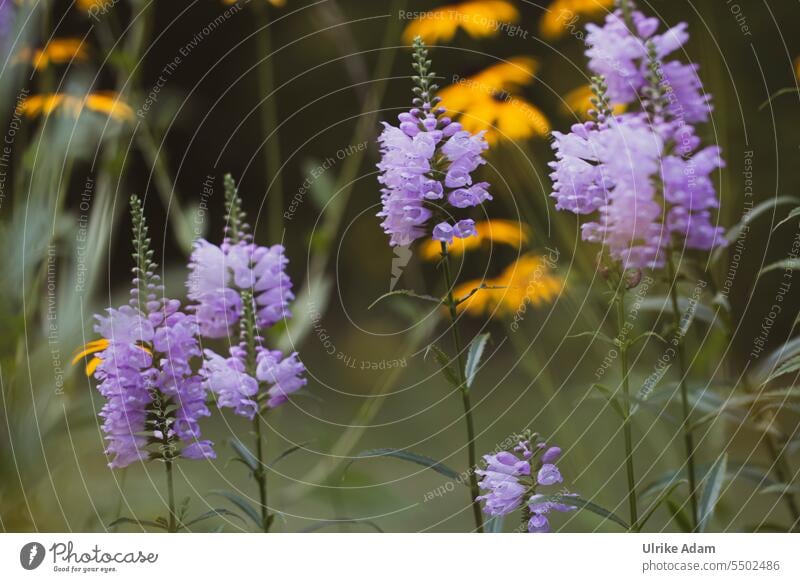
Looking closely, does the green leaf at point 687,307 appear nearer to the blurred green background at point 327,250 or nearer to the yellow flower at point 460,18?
the blurred green background at point 327,250

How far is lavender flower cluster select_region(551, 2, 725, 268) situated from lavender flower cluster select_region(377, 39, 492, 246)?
0.07 m

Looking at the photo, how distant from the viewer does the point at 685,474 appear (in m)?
0.76

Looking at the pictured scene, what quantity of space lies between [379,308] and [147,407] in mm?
701

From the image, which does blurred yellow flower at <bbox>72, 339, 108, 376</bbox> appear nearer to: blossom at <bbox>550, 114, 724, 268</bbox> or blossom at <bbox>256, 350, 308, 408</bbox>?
blossom at <bbox>256, 350, 308, 408</bbox>

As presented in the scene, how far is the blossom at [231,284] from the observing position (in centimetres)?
64

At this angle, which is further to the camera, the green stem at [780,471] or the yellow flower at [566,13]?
the yellow flower at [566,13]

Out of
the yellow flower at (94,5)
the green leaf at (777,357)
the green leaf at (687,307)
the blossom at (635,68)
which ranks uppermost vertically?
the yellow flower at (94,5)

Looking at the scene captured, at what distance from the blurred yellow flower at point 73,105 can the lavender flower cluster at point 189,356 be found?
0.92 ft

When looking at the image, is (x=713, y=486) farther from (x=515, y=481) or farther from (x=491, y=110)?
(x=491, y=110)

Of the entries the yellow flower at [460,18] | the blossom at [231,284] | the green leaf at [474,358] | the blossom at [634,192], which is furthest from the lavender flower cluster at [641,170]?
the yellow flower at [460,18]

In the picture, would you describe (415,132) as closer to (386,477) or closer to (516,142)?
(516,142)

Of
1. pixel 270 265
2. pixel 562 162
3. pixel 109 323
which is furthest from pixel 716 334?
pixel 109 323

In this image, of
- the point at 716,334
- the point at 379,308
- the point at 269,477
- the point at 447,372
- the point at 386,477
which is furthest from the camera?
the point at 379,308

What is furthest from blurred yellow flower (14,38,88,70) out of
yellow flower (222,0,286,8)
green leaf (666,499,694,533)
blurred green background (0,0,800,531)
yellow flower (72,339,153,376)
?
green leaf (666,499,694,533)
